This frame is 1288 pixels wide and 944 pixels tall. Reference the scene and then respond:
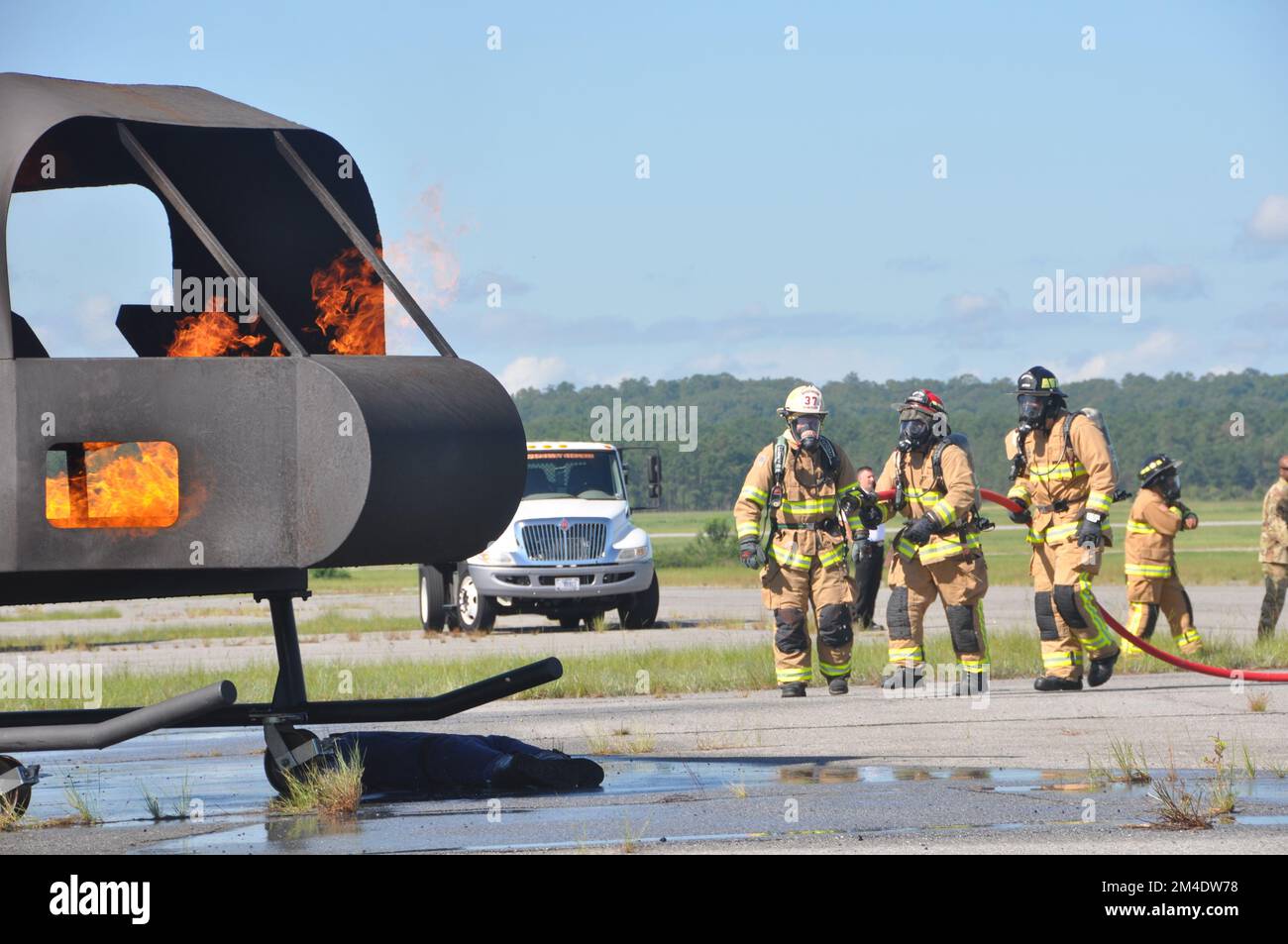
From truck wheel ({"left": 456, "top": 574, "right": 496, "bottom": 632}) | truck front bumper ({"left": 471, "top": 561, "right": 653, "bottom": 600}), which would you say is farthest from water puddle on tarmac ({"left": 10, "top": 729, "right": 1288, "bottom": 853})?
truck wheel ({"left": 456, "top": 574, "right": 496, "bottom": 632})

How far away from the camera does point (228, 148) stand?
1076 centimetres

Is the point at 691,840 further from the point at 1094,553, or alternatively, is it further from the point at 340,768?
the point at 1094,553

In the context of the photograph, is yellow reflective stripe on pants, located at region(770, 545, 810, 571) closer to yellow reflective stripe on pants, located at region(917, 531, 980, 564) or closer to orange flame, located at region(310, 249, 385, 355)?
yellow reflective stripe on pants, located at region(917, 531, 980, 564)

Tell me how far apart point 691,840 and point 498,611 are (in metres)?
19.1

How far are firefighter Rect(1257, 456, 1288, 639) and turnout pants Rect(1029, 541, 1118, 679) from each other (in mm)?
4804

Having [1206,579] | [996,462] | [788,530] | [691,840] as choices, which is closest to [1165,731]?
[788,530]

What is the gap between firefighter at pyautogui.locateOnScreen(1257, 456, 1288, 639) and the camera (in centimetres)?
2030

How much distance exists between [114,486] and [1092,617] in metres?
9.29

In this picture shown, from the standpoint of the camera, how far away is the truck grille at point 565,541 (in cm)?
2662

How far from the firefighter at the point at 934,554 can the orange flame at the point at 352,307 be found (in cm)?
581

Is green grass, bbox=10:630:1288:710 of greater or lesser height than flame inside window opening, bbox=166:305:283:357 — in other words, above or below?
below

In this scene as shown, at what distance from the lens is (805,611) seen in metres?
15.7

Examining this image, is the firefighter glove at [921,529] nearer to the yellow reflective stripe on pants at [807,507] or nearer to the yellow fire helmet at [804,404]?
the yellow reflective stripe on pants at [807,507]

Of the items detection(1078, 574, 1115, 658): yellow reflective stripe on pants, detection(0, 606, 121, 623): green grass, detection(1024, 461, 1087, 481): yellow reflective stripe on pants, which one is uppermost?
detection(1024, 461, 1087, 481): yellow reflective stripe on pants
